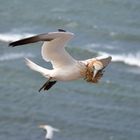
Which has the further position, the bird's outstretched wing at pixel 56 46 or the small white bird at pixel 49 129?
the small white bird at pixel 49 129

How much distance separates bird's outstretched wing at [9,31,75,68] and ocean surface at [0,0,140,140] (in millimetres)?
24818

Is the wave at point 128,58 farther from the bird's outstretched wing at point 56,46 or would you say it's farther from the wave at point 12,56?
the bird's outstretched wing at point 56,46

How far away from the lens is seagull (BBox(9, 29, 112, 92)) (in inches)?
546

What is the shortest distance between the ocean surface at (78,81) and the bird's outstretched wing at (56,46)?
24.8m

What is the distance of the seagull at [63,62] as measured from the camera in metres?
13.9

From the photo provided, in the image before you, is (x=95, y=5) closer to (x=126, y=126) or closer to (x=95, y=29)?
(x=95, y=29)

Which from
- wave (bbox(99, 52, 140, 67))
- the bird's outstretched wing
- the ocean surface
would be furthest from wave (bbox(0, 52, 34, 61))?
the bird's outstretched wing

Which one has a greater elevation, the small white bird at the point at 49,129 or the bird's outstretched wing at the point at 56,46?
the bird's outstretched wing at the point at 56,46

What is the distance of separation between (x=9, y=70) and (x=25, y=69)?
995 millimetres

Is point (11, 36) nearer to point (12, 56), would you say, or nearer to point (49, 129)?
point (12, 56)

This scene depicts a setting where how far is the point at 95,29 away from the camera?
169 ft

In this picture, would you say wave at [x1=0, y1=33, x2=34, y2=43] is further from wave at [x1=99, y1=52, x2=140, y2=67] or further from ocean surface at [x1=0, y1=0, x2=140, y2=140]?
wave at [x1=99, y1=52, x2=140, y2=67]

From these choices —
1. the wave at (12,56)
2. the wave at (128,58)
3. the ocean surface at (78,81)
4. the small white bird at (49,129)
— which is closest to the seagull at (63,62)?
the small white bird at (49,129)

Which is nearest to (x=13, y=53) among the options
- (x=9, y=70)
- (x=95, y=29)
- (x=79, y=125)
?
(x=9, y=70)
